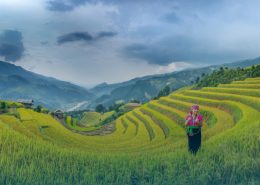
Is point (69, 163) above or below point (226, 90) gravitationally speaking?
below

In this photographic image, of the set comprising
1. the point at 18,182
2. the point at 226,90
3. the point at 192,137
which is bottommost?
the point at 18,182

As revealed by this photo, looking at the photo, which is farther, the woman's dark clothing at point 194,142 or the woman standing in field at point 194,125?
the woman's dark clothing at point 194,142

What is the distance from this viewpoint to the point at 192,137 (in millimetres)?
15711

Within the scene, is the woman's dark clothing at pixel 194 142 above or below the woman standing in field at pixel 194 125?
below

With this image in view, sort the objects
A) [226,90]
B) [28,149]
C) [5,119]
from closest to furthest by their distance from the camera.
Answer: [28,149]
[5,119]
[226,90]

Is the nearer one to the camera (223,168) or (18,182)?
(18,182)

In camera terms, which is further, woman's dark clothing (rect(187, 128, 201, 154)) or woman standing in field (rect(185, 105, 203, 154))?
woman's dark clothing (rect(187, 128, 201, 154))

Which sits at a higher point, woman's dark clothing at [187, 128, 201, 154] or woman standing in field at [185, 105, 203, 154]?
woman standing in field at [185, 105, 203, 154]

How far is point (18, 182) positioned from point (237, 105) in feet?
75.2

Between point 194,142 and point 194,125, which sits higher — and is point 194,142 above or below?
below

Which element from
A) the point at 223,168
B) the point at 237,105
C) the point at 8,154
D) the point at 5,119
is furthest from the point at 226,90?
the point at 8,154

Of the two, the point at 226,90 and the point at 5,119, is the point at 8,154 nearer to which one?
the point at 5,119

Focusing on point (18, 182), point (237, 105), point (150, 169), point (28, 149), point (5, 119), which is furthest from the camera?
point (237, 105)

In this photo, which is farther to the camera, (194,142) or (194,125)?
(194,142)
